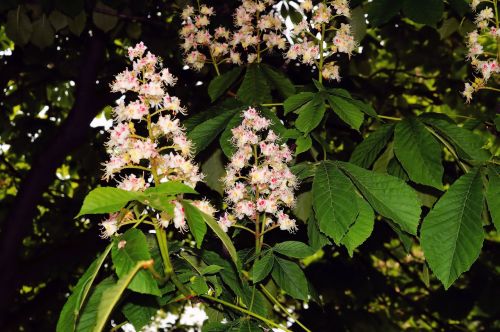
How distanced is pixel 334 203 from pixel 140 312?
0.50 m

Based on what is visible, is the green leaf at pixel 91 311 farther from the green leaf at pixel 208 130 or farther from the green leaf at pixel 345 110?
the green leaf at pixel 345 110

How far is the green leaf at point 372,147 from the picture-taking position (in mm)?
1651

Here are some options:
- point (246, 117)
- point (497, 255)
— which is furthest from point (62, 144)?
point (497, 255)

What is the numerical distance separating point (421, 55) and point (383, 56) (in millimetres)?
797

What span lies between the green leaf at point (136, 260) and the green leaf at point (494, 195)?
74 centimetres

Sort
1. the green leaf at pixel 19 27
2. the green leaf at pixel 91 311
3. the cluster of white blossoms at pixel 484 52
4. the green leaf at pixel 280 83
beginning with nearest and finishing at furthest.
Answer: the green leaf at pixel 91 311 → the cluster of white blossoms at pixel 484 52 → the green leaf at pixel 280 83 → the green leaf at pixel 19 27

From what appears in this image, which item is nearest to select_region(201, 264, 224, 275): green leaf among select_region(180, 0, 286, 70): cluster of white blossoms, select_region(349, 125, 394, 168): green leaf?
select_region(349, 125, 394, 168): green leaf

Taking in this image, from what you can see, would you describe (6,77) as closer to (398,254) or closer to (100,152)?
(100,152)

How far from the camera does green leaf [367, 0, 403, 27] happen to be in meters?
1.85

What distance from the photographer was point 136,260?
1002 millimetres

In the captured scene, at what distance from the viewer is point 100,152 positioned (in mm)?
4113

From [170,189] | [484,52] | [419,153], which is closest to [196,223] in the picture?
[170,189]

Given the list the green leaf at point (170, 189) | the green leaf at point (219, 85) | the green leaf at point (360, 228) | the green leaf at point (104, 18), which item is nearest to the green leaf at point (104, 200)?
the green leaf at point (170, 189)

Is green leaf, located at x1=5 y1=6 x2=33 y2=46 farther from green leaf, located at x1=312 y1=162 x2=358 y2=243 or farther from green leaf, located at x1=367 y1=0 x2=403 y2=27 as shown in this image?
green leaf, located at x1=312 y1=162 x2=358 y2=243
